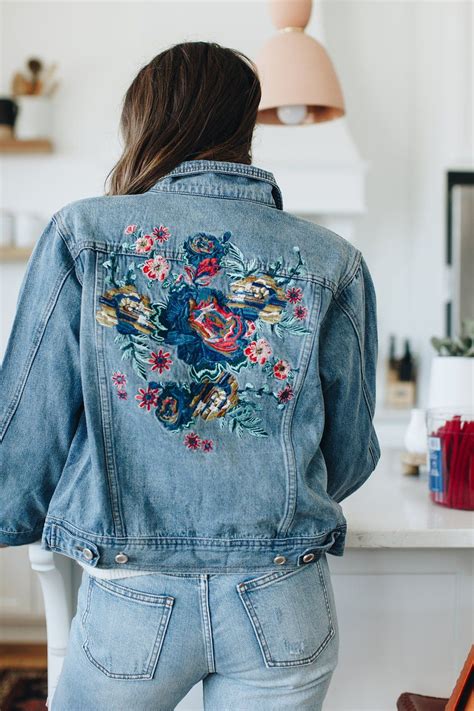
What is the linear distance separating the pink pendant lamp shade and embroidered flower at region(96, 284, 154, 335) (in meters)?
1.21

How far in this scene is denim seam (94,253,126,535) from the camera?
971mm

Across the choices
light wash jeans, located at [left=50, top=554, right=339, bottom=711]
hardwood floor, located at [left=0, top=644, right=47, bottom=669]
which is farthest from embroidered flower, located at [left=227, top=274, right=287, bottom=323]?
hardwood floor, located at [left=0, top=644, right=47, bottom=669]

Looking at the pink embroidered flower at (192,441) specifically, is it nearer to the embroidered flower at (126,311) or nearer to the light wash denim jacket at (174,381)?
the light wash denim jacket at (174,381)

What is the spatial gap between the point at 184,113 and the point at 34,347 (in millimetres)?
355

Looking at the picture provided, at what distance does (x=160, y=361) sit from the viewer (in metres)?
0.98

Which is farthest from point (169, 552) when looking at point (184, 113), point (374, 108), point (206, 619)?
point (374, 108)

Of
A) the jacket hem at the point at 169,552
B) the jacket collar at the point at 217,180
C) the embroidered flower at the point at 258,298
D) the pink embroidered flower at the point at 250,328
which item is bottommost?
the jacket hem at the point at 169,552

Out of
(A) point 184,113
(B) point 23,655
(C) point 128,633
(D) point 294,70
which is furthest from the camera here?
(B) point 23,655

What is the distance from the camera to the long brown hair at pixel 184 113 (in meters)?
1.06

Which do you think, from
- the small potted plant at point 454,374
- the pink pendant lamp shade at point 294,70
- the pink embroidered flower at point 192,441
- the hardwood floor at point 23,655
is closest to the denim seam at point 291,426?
the pink embroidered flower at point 192,441

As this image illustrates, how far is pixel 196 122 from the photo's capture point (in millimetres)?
1060

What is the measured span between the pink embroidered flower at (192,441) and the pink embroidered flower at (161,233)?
9.4 inches

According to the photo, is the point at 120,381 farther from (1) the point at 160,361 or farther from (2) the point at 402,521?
(2) the point at 402,521

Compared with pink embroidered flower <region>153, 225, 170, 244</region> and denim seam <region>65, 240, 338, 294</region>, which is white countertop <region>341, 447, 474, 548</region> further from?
pink embroidered flower <region>153, 225, 170, 244</region>
